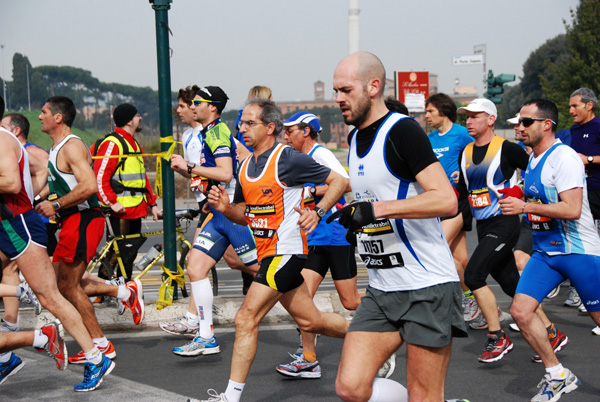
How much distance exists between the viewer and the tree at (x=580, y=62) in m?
46.5

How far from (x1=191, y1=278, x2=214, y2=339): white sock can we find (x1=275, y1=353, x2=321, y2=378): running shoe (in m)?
0.82

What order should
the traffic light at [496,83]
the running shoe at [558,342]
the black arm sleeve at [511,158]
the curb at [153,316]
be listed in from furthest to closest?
the traffic light at [496,83] < the curb at [153,316] < the black arm sleeve at [511,158] < the running shoe at [558,342]

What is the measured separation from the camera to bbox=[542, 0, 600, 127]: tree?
46500mm

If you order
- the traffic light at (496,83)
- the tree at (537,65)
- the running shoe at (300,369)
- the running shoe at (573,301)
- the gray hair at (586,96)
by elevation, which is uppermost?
the tree at (537,65)

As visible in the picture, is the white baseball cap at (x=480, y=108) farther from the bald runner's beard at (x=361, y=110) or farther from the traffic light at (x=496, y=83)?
the traffic light at (x=496, y=83)

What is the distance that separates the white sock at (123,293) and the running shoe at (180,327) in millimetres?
494

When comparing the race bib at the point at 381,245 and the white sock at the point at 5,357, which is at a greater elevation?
the race bib at the point at 381,245

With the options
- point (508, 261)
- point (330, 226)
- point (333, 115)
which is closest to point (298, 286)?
point (330, 226)

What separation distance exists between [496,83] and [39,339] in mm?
16766

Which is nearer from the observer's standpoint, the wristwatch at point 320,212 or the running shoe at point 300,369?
the wristwatch at point 320,212

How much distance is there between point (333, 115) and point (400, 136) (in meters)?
133

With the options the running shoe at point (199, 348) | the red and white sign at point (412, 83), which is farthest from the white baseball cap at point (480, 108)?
the red and white sign at point (412, 83)

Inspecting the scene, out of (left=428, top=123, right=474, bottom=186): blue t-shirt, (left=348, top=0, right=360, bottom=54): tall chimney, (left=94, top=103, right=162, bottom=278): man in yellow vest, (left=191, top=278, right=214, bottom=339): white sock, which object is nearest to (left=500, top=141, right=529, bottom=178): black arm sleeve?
(left=428, top=123, right=474, bottom=186): blue t-shirt

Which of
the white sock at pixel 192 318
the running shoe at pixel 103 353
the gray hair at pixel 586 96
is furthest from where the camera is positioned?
the gray hair at pixel 586 96
